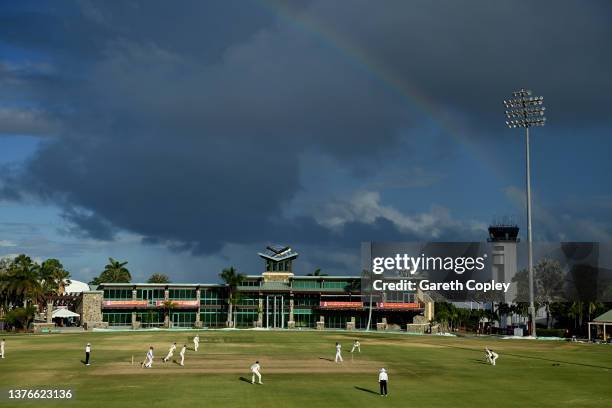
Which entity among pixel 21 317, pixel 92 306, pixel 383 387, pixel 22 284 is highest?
pixel 22 284

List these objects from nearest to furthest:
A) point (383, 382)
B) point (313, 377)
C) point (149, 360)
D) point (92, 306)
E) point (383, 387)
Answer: point (383, 382) → point (383, 387) → point (313, 377) → point (149, 360) → point (92, 306)

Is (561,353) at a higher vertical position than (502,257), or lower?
lower

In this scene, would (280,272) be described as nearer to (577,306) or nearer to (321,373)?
(577,306)

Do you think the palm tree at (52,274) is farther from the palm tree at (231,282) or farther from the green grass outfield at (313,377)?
the green grass outfield at (313,377)

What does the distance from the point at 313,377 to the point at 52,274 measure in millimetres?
124515

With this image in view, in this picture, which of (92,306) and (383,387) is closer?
(383,387)

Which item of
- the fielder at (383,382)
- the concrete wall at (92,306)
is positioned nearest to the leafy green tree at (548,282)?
the concrete wall at (92,306)

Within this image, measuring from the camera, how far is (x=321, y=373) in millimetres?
54906

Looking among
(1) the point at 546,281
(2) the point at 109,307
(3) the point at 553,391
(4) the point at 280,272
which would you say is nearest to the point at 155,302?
(2) the point at 109,307

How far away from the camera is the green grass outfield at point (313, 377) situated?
1633 inches

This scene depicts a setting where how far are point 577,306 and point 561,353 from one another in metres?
56.3

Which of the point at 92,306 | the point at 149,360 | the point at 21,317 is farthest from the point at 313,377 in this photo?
the point at 92,306

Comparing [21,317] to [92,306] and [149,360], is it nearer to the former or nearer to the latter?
[92,306]

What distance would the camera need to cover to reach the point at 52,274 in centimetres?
16050
